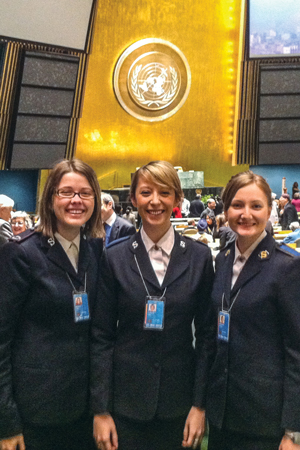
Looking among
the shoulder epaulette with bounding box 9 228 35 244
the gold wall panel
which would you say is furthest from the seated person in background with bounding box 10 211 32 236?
the gold wall panel

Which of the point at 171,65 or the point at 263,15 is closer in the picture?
the point at 263,15

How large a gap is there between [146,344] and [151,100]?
40.5 feet

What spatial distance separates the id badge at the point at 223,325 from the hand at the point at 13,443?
2.49 feet

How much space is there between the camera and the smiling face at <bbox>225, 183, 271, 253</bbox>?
1441mm

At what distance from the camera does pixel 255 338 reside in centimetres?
138

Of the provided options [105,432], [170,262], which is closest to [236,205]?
[170,262]

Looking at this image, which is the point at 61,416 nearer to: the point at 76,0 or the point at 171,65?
the point at 76,0

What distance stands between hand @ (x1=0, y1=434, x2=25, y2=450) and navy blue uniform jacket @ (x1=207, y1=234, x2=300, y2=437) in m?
0.64

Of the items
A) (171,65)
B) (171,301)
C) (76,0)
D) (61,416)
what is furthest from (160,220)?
(171,65)

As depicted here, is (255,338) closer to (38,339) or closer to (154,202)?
(154,202)

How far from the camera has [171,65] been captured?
12.9m

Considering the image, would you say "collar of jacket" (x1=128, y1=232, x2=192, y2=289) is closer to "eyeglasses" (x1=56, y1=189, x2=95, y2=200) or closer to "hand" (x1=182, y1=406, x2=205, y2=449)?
"eyeglasses" (x1=56, y1=189, x2=95, y2=200)

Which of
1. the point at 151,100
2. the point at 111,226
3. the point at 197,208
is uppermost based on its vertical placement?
the point at 151,100

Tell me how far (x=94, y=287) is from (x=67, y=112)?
10.3 metres
